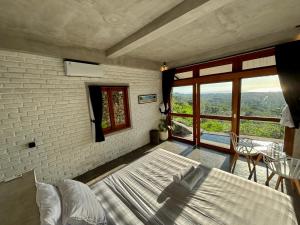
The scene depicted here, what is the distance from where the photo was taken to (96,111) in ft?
9.80

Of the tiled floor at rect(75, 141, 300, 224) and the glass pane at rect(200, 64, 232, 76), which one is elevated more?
the glass pane at rect(200, 64, 232, 76)

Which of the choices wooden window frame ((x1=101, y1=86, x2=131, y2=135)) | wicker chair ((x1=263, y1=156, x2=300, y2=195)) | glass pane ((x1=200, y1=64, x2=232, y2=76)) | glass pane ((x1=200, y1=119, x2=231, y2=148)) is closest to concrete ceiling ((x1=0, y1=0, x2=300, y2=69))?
glass pane ((x1=200, y1=64, x2=232, y2=76))

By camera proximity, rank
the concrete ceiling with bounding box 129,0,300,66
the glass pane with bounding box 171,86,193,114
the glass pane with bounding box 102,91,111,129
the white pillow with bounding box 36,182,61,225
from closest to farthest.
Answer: the white pillow with bounding box 36,182,61,225
the concrete ceiling with bounding box 129,0,300,66
the glass pane with bounding box 102,91,111,129
the glass pane with bounding box 171,86,193,114

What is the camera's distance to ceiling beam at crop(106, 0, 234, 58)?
1.44 meters

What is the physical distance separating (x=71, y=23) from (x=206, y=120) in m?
3.73

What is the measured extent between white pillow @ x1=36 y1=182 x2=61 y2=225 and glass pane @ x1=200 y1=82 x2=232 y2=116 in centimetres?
373

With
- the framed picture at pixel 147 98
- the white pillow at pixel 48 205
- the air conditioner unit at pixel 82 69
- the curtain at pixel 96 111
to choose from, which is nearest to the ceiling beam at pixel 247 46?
the framed picture at pixel 147 98

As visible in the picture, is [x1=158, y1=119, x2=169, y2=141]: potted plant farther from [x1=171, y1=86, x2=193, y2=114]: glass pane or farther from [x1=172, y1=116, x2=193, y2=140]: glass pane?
[x1=171, y1=86, x2=193, y2=114]: glass pane

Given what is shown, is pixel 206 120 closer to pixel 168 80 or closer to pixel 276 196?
pixel 168 80

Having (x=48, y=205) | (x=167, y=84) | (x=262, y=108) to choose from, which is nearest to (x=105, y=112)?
(x=167, y=84)

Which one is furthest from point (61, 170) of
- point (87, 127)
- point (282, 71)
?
point (282, 71)

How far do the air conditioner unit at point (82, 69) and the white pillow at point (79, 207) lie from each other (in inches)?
79.7

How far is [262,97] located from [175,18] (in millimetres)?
2762

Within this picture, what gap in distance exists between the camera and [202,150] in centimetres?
377
